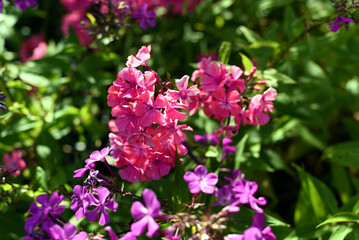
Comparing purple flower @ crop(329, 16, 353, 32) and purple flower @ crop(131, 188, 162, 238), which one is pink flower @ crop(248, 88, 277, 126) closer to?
purple flower @ crop(329, 16, 353, 32)

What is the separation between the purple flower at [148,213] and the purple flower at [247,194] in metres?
0.38

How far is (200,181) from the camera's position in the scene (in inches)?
51.8

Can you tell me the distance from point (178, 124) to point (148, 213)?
84 centimetres

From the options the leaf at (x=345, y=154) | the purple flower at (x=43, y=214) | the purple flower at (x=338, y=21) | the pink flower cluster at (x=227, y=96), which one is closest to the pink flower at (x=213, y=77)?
the pink flower cluster at (x=227, y=96)

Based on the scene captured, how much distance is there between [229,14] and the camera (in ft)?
9.27

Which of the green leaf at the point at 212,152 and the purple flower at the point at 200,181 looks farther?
the green leaf at the point at 212,152

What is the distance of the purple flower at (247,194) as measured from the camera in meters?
1.34

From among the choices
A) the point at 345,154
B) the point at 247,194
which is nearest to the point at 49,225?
the point at 247,194

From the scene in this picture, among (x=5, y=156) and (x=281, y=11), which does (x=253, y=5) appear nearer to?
(x=281, y=11)

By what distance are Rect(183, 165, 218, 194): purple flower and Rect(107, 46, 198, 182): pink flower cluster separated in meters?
0.13

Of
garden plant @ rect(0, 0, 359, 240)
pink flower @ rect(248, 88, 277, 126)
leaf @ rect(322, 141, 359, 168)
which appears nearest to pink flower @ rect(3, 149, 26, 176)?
garden plant @ rect(0, 0, 359, 240)

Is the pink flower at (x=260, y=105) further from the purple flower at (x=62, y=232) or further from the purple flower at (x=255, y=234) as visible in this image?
the purple flower at (x=62, y=232)

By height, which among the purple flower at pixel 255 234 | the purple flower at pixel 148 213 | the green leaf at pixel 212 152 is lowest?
the green leaf at pixel 212 152

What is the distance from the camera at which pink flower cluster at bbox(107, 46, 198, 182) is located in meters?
1.30
